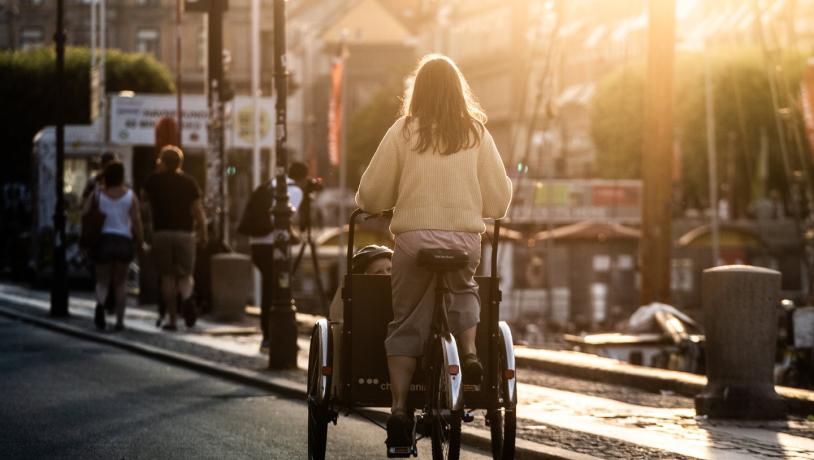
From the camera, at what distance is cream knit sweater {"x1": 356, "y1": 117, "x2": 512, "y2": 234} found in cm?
720

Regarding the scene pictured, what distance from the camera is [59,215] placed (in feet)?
73.3

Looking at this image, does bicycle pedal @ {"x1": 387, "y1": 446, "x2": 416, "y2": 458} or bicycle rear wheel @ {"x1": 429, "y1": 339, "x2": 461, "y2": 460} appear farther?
bicycle pedal @ {"x1": 387, "y1": 446, "x2": 416, "y2": 458}

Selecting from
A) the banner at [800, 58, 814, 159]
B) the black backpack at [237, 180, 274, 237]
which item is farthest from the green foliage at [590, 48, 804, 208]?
the black backpack at [237, 180, 274, 237]

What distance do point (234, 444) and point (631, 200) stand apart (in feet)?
150

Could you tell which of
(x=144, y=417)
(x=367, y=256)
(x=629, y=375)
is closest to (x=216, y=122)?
(x=629, y=375)

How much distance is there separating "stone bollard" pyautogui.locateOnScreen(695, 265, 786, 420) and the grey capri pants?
13.3 feet

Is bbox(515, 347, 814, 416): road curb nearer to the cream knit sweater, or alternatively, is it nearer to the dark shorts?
the dark shorts

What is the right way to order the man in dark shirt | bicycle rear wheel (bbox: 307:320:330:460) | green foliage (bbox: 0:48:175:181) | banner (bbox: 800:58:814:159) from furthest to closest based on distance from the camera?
green foliage (bbox: 0:48:175:181)
banner (bbox: 800:58:814:159)
the man in dark shirt
bicycle rear wheel (bbox: 307:320:330:460)

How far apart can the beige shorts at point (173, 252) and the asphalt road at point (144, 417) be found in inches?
125

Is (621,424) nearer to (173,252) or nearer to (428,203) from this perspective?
(428,203)

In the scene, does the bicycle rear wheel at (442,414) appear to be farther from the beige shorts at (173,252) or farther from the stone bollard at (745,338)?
the beige shorts at (173,252)

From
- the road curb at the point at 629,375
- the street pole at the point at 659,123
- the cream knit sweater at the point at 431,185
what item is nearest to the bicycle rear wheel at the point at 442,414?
the cream knit sweater at the point at 431,185

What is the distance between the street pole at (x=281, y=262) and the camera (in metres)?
13.9

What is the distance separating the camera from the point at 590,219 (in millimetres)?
53469
